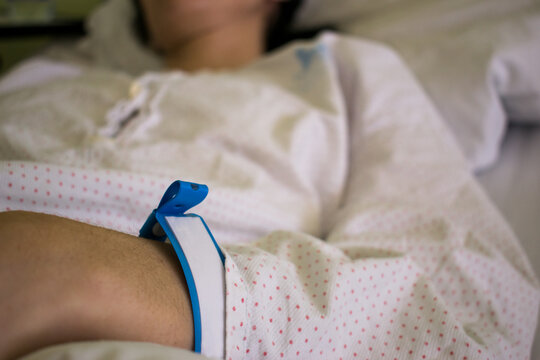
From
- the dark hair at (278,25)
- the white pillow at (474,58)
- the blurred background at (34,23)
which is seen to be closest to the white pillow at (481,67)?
the white pillow at (474,58)

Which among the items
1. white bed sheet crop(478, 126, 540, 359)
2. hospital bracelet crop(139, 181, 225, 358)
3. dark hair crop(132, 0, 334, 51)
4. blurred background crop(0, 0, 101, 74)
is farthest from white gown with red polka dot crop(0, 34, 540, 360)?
blurred background crop(0, 0, 101, 74)

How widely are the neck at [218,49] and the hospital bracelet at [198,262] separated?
0.83 m

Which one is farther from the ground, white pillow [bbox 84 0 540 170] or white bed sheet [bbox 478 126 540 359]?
white pillow [bbox 84 0 540 170]

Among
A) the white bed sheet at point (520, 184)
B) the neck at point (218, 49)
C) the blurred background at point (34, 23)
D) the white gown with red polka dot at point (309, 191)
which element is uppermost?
the blurred background at point (34, 23)

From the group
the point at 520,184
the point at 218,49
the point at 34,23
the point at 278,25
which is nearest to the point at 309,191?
the point at 520,184

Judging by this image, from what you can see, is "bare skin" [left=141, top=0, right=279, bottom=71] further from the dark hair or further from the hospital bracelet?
the hospital bracelet

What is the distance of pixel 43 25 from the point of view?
1411 mm

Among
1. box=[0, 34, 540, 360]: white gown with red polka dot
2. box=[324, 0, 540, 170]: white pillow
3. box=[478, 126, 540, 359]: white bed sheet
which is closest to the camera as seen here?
box=[0, 34, 540, 360]: white gown with red polka dot

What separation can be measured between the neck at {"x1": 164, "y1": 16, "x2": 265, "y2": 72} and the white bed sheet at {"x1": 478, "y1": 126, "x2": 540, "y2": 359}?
0.75 meters

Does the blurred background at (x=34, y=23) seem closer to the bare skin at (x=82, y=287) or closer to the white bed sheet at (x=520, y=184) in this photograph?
the bare skin at (x=82, y=287)

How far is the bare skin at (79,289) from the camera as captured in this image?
0.97 feet

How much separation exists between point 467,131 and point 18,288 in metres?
0.90

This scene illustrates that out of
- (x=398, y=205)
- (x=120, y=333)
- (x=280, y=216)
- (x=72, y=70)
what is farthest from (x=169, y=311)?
(x=72, y=70)

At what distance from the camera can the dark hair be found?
1.28 metres
